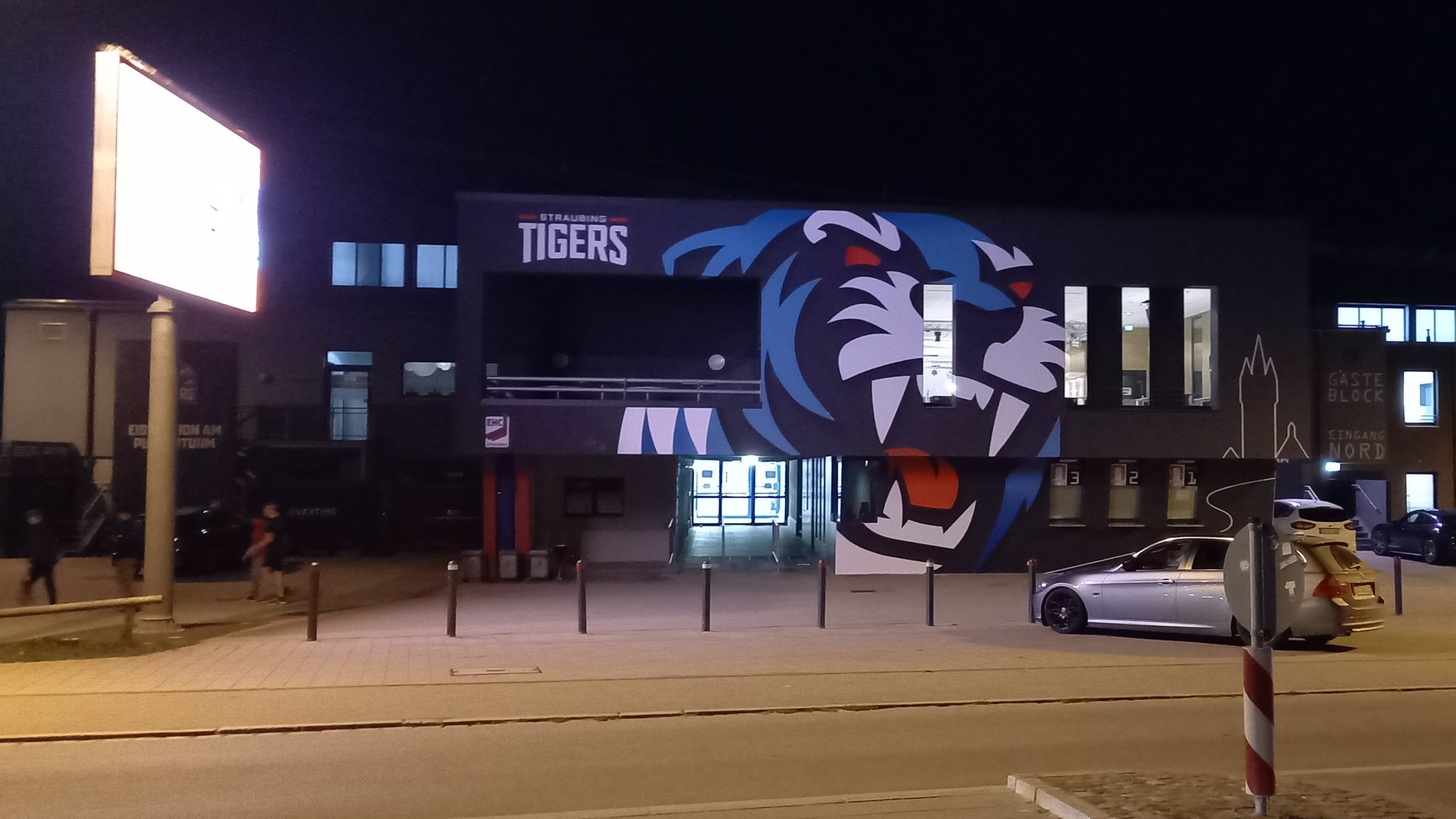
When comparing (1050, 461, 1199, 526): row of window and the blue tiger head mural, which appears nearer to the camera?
the blue tiger head mural

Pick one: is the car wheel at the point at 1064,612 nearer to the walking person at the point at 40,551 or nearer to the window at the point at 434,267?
the walking person at the point at 40,551

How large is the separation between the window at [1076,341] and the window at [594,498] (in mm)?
10302

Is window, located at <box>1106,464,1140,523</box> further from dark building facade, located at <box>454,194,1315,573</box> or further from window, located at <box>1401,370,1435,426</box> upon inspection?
window, located at <box>1401,370,1435,426</box>

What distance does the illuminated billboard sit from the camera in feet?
39.8

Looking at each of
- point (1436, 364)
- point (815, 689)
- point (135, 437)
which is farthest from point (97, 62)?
point (1436, 364)

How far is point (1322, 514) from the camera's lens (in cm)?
2052

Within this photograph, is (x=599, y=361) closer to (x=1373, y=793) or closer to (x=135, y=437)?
(x=135, y=437)

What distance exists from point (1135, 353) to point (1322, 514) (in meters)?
5.20

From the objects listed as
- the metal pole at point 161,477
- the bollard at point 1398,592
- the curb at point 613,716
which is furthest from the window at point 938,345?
the metal pole at point 161,477

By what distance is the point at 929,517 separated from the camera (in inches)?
878

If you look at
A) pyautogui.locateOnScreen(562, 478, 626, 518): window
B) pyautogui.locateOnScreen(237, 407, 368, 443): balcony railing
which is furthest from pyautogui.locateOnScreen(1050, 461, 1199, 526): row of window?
pyautogui.locateOnScreen(237, 407, 368, 443): balcony railing

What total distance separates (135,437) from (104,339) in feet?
22.5

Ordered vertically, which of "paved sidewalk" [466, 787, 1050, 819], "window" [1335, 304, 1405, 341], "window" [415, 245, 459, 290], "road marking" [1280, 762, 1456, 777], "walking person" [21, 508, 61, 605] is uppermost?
"window" [415, 245, 459, 290]

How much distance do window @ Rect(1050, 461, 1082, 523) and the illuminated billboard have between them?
1644 cm
